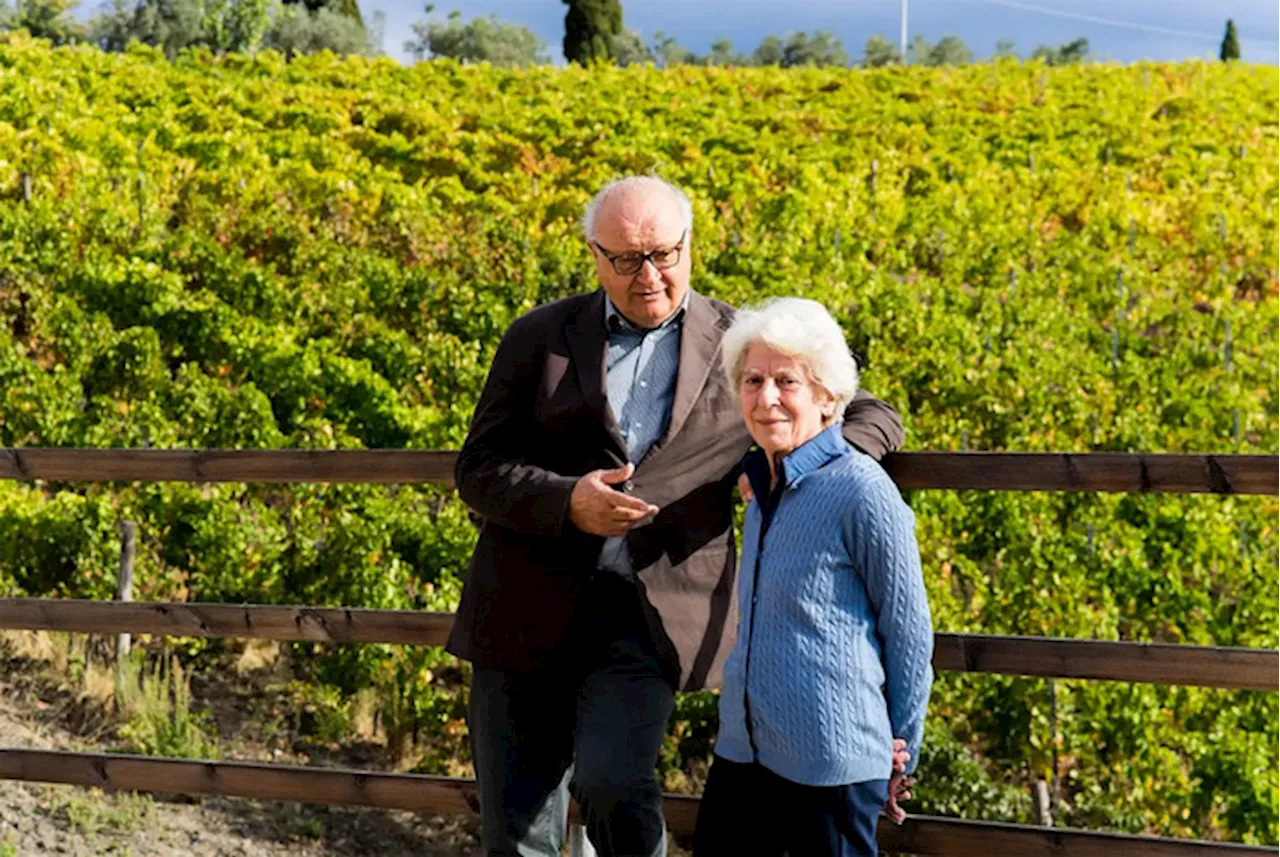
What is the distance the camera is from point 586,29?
4422cm

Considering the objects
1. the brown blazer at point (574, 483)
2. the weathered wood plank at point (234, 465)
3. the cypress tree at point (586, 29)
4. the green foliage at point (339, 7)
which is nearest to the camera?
the brown blazer at point (574, 483)

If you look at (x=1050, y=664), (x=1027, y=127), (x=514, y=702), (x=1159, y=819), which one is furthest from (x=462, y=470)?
(x=1027, y=127)

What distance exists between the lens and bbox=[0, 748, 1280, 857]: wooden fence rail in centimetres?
310

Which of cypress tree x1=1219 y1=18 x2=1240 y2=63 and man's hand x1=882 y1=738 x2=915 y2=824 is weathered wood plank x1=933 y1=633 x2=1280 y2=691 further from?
cypress tree x1=1219 y1=18 x2=1240 y2=63

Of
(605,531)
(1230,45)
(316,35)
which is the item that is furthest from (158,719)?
(1230,45)

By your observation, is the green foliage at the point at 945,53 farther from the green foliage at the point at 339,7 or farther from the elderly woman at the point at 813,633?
the elderly woman at the point at 813,633

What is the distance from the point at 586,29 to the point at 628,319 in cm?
4295

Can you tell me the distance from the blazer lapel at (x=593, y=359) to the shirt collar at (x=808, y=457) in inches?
13.1

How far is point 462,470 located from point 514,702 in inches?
17.0

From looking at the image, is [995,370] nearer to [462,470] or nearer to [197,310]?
[197,310]

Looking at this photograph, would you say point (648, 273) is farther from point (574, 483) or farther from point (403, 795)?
point (403, 795)

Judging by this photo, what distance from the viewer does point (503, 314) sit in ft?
40.1

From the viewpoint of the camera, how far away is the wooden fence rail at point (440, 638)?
9.93 ft

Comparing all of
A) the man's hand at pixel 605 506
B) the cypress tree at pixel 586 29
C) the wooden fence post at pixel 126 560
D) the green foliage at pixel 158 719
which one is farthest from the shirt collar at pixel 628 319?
the cypress tree at pixel 586 29
